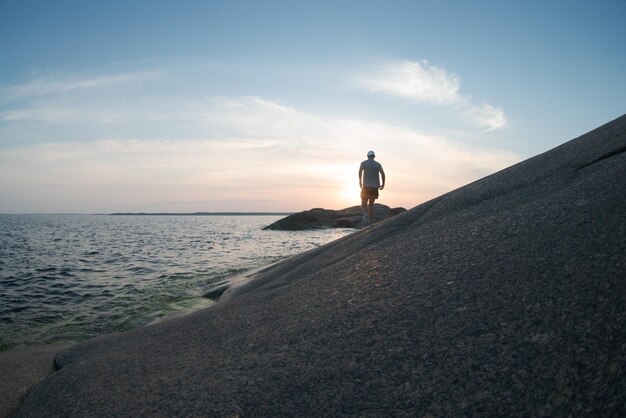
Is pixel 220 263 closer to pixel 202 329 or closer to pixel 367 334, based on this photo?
pixel 202 329

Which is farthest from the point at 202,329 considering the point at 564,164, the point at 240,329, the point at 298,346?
the point at 564,164

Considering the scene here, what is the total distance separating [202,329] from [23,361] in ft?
7.20

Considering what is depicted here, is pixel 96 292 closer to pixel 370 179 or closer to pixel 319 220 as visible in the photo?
pixel 370 179

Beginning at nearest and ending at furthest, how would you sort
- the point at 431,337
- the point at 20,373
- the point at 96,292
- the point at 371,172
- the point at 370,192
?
1. the point at 431,337
2. the point at 20,373
3. the point at 96,292
4. the point at 371,172
5. the point at 370,192

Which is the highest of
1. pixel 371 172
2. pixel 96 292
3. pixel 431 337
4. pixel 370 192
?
pixel 371 172

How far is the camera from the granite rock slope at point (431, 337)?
1.62m

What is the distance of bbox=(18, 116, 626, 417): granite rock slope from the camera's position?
1.62 metres

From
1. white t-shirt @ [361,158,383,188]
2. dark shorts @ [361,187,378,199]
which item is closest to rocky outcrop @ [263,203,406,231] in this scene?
dark shorts @ [361,187,378,199]

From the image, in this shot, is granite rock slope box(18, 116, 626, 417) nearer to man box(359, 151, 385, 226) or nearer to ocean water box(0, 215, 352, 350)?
ocean water box(0, 215, 352, 350)

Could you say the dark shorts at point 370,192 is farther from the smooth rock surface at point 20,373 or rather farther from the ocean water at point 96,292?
the smooth rock surface at point 20,373

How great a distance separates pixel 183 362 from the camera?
2.69 meters

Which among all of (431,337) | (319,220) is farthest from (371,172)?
(319,220)

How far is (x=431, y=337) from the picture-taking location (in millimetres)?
2053

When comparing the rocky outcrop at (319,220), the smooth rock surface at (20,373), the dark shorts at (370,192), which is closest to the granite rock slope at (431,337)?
the smooth rock surface at (20,373)
